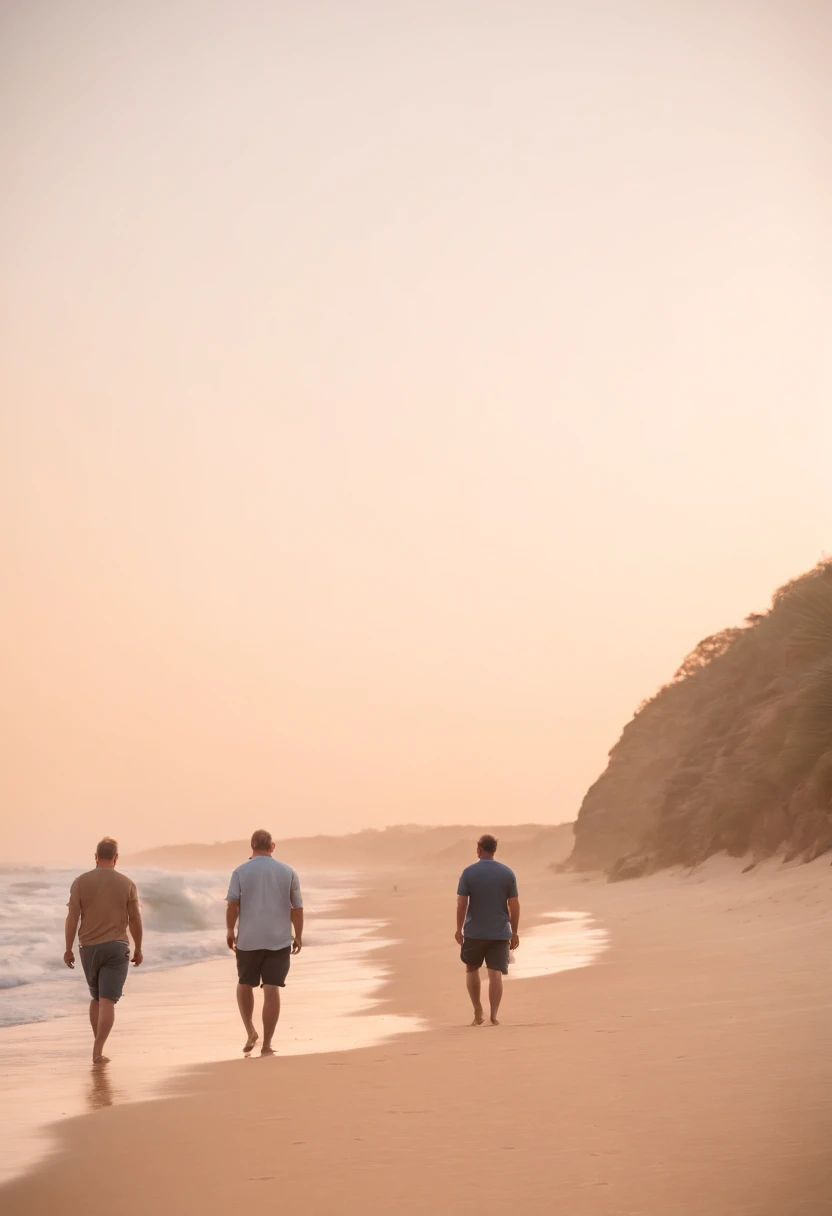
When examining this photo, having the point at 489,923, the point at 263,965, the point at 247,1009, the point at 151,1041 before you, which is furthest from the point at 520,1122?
the point at 151,1041

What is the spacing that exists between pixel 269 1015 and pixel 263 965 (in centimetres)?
39

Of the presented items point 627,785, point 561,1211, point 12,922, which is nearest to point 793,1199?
point 561,1211

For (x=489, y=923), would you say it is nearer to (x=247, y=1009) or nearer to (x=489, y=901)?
(x=489, y=901)

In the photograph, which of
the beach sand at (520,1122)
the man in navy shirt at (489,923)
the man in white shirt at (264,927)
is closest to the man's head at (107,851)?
the man in white shirt at (264,927)

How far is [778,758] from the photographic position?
25.5 metres

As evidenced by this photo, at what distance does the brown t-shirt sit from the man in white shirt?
0.86 metres

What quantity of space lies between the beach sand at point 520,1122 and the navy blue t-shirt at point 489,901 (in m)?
0.79

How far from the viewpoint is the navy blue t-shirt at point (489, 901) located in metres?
11.1

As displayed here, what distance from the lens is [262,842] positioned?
10.3 metres

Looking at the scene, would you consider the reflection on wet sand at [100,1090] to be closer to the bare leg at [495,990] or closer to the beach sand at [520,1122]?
the beach sand at [520,1122]

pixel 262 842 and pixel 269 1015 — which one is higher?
pixel 262 842

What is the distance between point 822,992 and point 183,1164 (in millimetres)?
6059

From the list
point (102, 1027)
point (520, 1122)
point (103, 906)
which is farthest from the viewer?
point (103, 906)

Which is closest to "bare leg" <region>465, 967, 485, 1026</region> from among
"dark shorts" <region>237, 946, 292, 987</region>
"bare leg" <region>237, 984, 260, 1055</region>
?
"dark shorts" <region>237, 946, 292, 987</region>
